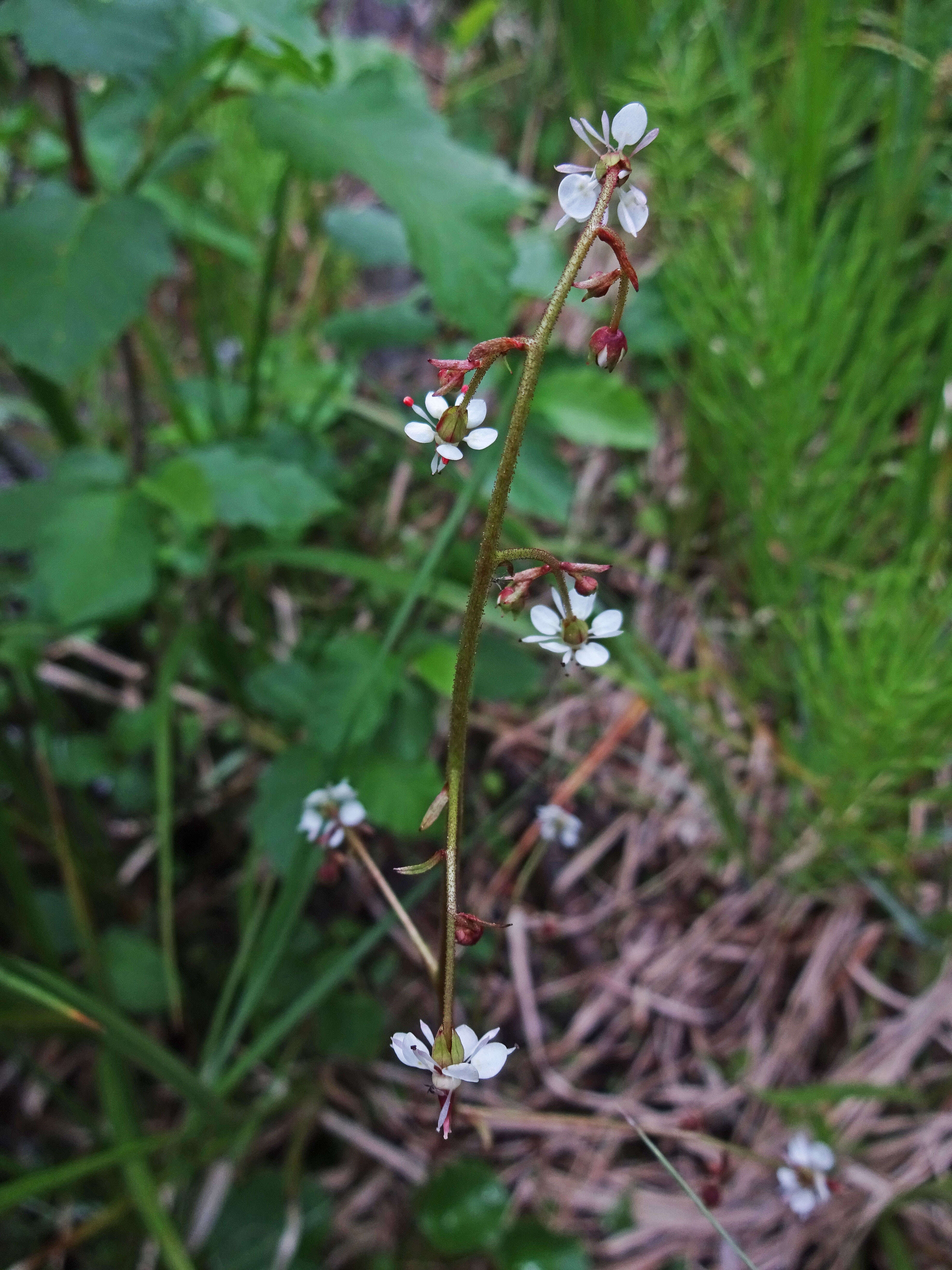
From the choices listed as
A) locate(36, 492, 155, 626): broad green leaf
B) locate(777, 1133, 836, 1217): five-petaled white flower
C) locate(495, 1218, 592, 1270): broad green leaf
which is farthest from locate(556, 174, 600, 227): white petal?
locate(495, 1218, 592, 1270): broad green leaf

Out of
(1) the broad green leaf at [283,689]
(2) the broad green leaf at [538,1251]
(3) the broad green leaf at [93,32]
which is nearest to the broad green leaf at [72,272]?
(3) the broad green leaf at [93,32]

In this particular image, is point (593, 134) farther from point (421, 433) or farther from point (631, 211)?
point (421, 433)

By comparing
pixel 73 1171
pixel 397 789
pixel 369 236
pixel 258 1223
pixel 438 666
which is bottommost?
pixel 258 1223

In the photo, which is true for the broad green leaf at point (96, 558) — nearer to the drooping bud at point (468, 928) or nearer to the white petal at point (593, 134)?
the drooping bud at point (468, 928)

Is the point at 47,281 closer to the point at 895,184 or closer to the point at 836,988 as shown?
the point at 895,184

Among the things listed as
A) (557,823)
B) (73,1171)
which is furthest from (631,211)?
(73,1171)

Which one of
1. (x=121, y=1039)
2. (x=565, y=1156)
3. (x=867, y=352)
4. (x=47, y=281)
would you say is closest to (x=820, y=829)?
(x=565, y=1156)
